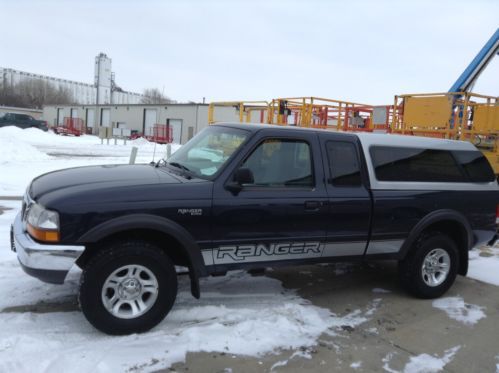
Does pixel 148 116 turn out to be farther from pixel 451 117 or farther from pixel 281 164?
pixel 281 164

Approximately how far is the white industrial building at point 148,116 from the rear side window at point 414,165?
2845 cm

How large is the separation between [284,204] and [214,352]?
140cm

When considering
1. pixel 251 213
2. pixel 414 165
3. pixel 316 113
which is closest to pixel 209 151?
pixel 251 213

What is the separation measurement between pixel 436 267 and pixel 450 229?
476mm

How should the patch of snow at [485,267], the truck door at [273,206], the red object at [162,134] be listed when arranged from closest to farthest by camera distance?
the truck door at [273,206], the patch of snow at [485,267], the red object at [162,134]

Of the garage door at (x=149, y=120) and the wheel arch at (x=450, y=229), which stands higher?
the garage door at (x=149, y=120)

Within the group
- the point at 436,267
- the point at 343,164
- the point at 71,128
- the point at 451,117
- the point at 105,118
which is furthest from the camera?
the point at 105,118

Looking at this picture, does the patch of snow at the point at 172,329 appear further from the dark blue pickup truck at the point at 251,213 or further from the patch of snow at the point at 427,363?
the patch of snow at the point at 427,363

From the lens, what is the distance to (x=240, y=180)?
3865 mm

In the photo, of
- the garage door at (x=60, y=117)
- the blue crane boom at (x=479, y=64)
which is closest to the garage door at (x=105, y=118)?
the garage door at (x=60, y=117)

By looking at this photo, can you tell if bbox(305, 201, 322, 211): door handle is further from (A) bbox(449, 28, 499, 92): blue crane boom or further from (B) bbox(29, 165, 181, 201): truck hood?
(A) bbox(449, 28, 499, 92): blue crane boom

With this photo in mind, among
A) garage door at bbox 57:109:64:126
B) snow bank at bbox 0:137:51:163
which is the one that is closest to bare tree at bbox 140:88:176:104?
garage door at bbox 57:109:64:126

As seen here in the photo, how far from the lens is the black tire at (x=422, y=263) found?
196 inches

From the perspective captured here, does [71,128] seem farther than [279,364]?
Yes
